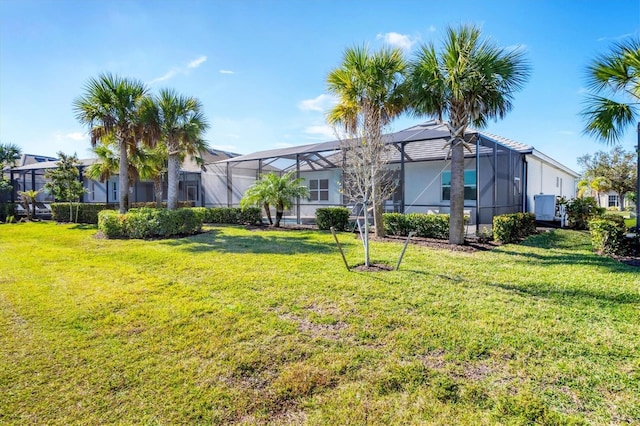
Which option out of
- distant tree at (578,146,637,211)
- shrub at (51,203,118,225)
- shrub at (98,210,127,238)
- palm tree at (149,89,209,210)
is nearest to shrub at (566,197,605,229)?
palm tree at (149,89,209,210)

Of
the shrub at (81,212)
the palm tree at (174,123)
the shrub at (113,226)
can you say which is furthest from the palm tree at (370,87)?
the shrub at (81,212)

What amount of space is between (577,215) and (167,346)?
14890 mm

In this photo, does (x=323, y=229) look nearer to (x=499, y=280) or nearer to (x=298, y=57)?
(x=298, y=57)

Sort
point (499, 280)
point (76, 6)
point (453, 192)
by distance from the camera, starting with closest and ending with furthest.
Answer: point (499, 280)
point (76, 6)
point (453, 192)

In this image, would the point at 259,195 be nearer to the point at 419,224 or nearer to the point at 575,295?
the point at 419,224

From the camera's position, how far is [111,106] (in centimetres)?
1213

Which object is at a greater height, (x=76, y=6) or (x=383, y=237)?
(x=76, y=6)

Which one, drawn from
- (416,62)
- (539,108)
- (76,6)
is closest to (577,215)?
(539,108)

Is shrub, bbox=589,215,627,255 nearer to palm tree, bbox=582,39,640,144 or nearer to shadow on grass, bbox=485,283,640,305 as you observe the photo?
palm tree, bbox=582,39,640,144

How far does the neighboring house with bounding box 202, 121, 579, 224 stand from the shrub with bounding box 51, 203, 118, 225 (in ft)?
18.0

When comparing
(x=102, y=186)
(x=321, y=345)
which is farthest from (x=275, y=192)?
(x=102, y=186)

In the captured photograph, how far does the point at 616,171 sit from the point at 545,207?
26698 mm

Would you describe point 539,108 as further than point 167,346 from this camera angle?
Yes

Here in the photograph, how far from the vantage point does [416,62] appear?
8.77 metres
